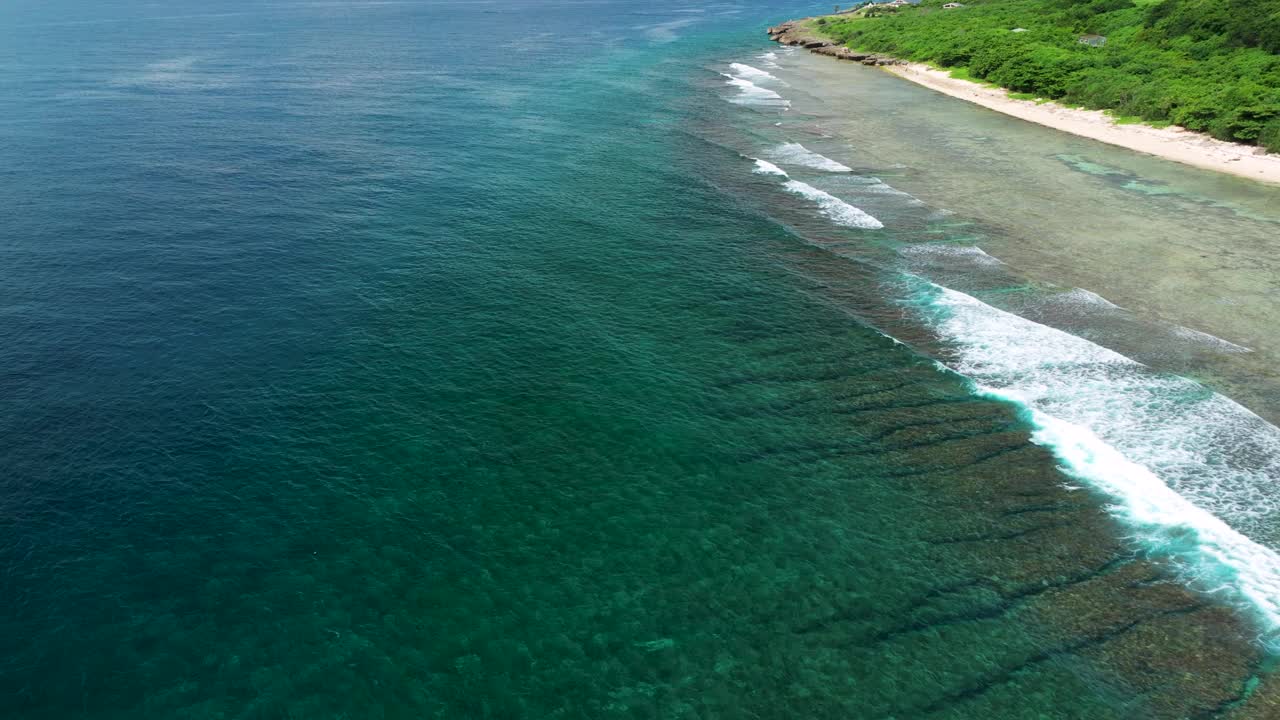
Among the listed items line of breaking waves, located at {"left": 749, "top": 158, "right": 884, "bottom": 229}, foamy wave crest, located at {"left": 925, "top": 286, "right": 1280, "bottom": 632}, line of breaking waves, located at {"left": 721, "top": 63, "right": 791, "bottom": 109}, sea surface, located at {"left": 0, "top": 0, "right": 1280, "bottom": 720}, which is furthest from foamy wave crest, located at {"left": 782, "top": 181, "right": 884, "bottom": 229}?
line of breaking waves, located at {"left": 721, "top": 63, "right": 791, "bottom": 109}

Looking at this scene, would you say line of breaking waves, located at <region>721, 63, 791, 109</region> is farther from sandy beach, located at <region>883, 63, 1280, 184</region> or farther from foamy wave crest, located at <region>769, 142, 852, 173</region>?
sandy beach, located at <region>883, 63, 1280, 184</region>

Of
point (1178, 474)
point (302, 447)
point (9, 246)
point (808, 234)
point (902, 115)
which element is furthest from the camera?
point (902, 115)

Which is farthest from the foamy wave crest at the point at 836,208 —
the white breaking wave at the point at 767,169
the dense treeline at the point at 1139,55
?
the dense treeline at the point at 1139,55

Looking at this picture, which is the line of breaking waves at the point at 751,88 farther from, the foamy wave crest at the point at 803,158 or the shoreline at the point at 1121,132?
the shoreline at the point at 1121,132

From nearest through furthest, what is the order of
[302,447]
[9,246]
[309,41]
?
1. [302,447]
2. [9,246]
3. [309,41]

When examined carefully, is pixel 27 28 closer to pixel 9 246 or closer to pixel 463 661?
pixel 9 246

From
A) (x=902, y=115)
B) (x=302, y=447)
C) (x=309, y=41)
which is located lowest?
(x=302, y=447)

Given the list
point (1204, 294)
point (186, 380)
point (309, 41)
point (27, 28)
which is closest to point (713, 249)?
point (1204, 294)
